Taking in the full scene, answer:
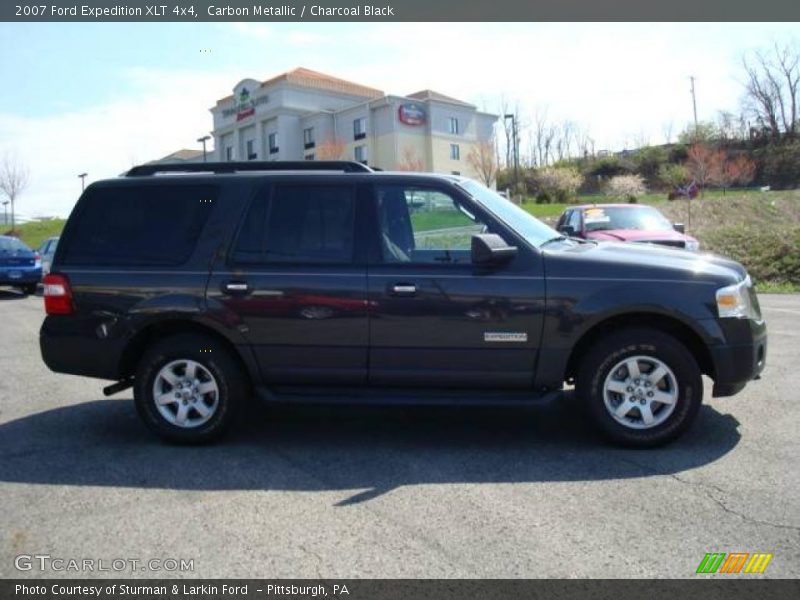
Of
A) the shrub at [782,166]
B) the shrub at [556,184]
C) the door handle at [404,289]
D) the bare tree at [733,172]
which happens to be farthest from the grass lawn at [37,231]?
the shrub at [782,166]

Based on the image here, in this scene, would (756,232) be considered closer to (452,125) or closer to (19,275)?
(19,275)

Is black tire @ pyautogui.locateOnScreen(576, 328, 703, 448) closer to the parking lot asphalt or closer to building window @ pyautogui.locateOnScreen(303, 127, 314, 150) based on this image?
the parking lot asphalt

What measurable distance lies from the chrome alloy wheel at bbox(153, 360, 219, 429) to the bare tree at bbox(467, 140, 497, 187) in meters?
57.5

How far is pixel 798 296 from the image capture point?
44.3 feet

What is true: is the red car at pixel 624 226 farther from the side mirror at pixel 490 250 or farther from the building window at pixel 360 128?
the building window at pixel 360 128

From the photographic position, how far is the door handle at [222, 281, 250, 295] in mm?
5047

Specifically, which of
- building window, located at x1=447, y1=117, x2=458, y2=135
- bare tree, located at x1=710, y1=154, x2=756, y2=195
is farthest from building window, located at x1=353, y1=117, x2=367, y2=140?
bare tree, located at x1=710, y1=154, x2=756, y2=195

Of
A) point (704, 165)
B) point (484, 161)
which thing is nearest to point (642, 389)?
point (704, 165)

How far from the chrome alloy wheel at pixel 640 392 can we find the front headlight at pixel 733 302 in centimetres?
55

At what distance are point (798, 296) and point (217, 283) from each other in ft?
40.3

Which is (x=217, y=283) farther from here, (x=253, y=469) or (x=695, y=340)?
(x=695, y=340)

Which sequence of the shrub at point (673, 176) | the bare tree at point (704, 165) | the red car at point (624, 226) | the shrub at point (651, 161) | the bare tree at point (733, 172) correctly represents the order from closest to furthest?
the red car at point (624, 226) → the bare tree at point (704, 165) → the bare tree at point (733, 172) → the shrub at point (673, 176) → the shrub at point (651, 161)

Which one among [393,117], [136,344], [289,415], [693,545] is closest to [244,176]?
[136,344]

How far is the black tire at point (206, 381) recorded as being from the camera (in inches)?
202
